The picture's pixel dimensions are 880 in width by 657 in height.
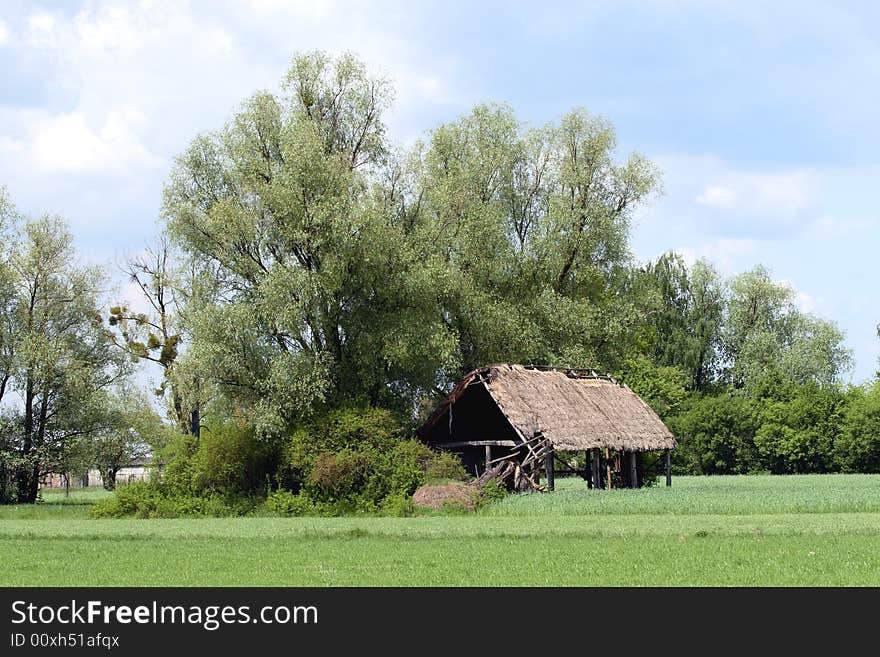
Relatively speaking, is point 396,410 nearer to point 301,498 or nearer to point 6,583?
point 301,498

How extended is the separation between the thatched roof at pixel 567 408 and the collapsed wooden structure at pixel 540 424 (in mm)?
41

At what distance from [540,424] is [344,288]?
9824 mm

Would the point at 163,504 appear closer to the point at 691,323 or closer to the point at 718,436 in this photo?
the point at 718,436

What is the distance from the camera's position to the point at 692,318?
339 ft

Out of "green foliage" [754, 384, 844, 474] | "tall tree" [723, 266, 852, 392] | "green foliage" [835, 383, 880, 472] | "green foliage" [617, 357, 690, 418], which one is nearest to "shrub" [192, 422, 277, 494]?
"green foliage" [617, 357, 690, 418]

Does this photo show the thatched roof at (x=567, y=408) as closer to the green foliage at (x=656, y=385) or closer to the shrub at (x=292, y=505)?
the shrub at (x=292, y=505)

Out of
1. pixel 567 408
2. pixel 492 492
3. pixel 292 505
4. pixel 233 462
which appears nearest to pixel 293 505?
pixel 292 505

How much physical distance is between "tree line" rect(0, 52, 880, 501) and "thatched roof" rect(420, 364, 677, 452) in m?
2.23

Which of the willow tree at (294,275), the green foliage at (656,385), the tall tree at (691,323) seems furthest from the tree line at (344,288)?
the tall tree at (691,323)

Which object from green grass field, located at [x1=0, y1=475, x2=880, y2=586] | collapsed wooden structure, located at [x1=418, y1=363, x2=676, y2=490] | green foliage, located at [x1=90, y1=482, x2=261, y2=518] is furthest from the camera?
collapsed wooden structure, located at [x1=418, y1=363, x2=676, y2=490]

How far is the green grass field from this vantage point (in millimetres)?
18438

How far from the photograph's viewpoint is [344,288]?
149 ft

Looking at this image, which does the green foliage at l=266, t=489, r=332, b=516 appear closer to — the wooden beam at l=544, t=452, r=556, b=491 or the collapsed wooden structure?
the collapsed wooden structure
